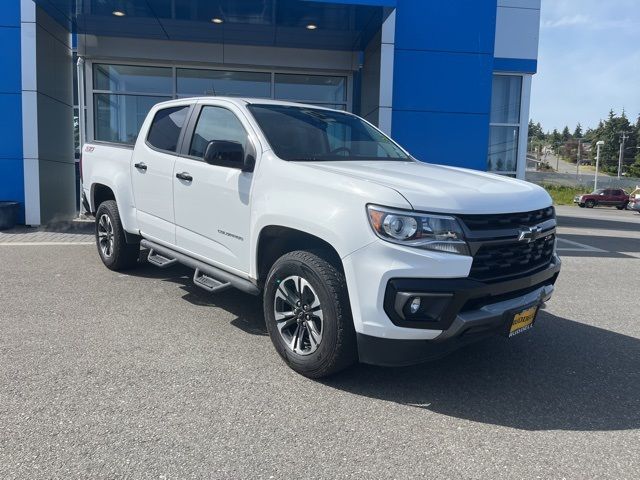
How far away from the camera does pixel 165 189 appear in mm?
5125

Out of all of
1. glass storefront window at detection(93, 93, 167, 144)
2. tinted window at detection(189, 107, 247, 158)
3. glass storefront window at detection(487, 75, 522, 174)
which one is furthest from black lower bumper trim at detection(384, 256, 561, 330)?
glass storefront window at detection(487, 75, 522, 174)

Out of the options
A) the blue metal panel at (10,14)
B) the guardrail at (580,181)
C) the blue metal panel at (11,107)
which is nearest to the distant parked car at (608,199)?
the guardrail at (580,181)

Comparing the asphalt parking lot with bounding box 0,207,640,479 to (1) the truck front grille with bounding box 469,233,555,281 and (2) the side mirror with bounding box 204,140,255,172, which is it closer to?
(1) the truck front grille with bounding box 469,233,555,281

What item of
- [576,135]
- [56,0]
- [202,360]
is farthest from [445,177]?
[576,135]

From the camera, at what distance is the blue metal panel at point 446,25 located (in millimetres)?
11320

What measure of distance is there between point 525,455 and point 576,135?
200 meters

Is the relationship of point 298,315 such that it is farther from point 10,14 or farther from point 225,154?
point 10,14

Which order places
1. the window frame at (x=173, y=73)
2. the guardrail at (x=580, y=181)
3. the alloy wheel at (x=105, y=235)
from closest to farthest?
the alloy wheel at (x=105, y=235) < the window frame at (x=173, y=73) < the guardrail at (x=580, y=181)

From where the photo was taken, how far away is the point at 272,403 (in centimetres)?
332

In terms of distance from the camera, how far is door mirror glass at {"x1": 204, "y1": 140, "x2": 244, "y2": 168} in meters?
4.05

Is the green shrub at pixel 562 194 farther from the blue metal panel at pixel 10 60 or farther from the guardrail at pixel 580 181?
the blue metal panel at pixel 10 60

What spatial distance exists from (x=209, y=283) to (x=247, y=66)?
10122mm

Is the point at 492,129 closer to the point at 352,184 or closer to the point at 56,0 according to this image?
the point at 56,0

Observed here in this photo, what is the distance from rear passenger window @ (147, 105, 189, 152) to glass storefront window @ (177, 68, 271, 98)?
27.2 ft
